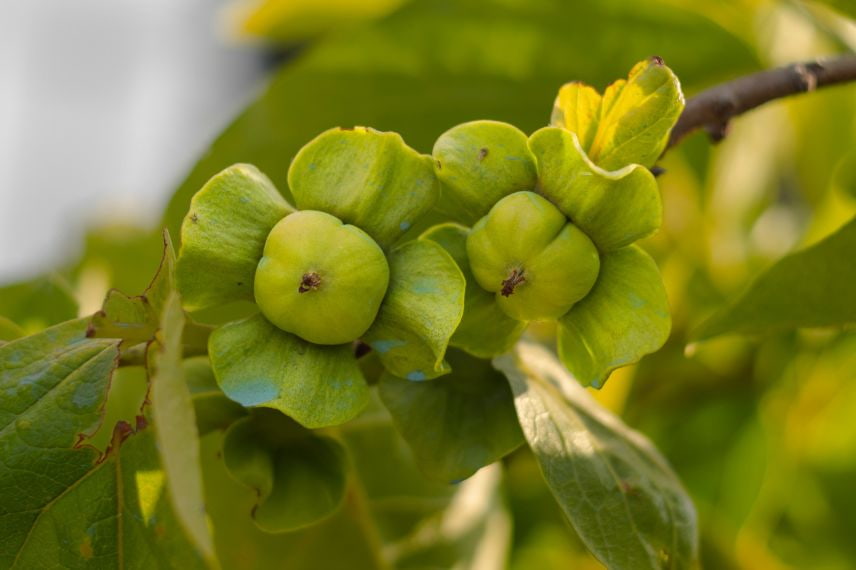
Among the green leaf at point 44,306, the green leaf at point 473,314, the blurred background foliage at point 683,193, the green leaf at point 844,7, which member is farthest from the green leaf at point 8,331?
the green leaf at point 844,7

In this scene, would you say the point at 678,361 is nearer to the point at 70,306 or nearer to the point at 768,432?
the point at 768,432

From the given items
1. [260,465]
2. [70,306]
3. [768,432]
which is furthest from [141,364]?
[768,432]

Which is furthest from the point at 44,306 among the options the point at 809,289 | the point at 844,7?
the point at 844,7

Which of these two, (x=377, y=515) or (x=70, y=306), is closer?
(x=70, y=306)

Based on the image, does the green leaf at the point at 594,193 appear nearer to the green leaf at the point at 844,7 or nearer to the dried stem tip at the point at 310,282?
the dried stem tip at the point at 310,282

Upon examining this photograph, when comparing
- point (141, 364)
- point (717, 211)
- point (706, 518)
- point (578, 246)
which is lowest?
point (706, 518)

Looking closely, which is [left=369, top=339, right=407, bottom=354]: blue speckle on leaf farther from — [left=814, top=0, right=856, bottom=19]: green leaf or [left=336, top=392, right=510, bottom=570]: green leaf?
[left=814, top=0, right=856, bottom=19]: green leaf

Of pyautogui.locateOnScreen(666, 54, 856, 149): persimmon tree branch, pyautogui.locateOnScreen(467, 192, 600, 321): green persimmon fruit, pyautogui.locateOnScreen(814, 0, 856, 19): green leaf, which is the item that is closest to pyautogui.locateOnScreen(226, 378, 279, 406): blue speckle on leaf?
pyautogui.locateOnScreen(467, 192, 600, 321): green persimmon fruit
